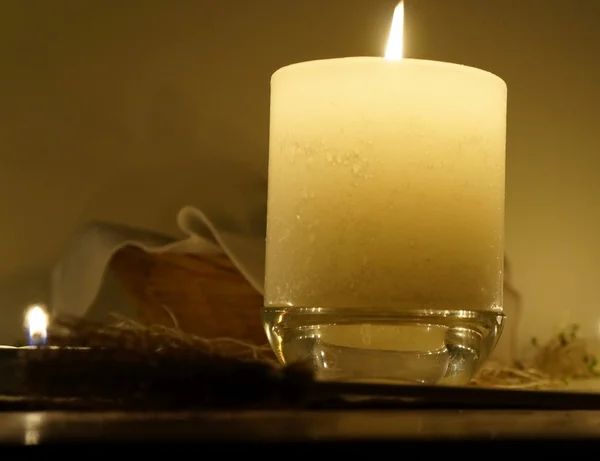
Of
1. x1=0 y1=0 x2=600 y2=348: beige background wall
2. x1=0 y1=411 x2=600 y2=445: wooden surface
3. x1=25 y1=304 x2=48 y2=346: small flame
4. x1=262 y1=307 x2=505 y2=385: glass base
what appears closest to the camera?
x1=0 y1=411 x2=600 y2=445: wooden surface

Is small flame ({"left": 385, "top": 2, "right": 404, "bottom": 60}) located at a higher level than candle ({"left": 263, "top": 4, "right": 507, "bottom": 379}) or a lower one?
higher

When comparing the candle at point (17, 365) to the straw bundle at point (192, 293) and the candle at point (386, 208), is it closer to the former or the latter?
the candle at point (386, 208)

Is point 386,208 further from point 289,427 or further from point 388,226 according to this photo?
point 289,427

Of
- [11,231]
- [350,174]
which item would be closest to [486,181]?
[350,174]

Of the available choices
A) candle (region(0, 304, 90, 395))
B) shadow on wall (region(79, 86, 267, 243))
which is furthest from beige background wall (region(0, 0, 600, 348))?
candle (region(0, 304, 90, 395))

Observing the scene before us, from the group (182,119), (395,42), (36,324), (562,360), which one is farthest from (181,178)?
(562,360)

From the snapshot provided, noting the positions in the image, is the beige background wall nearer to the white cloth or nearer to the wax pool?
the white cloth


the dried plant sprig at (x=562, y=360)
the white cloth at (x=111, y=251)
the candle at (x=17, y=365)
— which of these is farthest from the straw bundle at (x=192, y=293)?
the candle at (x=17, y=365)

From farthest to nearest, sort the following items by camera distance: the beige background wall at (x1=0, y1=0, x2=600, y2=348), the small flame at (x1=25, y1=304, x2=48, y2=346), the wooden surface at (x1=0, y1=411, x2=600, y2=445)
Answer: the beige background wall at (x1=0, y1=0, x2=600, y2=348) < the small flame at (x1=25, y1=304, x2=48, y2=346) < the wooden surface at (x1=0, y1=411, x2=600, y2=445)
